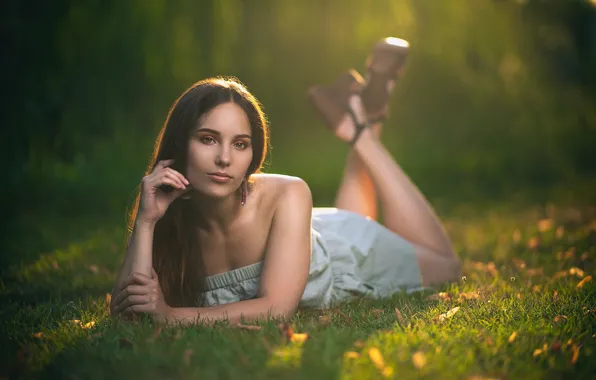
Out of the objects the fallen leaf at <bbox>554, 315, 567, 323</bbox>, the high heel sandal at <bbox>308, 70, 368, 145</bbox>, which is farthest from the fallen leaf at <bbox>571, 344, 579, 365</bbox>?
the high heel sandal at <bbox>308, 70, 368, 145</bbox>

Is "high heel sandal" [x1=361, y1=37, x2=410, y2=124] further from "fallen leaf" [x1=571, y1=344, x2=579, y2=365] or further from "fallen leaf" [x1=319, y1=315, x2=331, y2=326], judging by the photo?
"fallen leaf" [x1=571, y1=344, x2=579, y2=365]

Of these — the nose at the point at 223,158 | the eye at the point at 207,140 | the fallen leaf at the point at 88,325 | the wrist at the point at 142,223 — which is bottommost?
the fallen leaf at the point at 88,325

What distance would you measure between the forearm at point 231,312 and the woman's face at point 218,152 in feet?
1.46

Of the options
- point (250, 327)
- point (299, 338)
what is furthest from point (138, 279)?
point (299, 338)

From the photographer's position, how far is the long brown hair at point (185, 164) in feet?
9.16

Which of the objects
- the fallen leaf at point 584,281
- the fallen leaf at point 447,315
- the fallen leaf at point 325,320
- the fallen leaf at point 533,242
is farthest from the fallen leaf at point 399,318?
the fallen leaf at point 533,242

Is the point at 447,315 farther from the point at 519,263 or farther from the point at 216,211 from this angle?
the point at 519,263

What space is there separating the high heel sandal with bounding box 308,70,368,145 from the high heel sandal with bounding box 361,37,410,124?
0.08m

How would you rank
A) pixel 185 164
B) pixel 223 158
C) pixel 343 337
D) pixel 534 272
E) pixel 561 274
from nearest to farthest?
pixel 343 337 < pixel 223 158 < pixel 185 164 < pixel 561 274 < pixel 534 272

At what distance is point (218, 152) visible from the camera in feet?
9.02

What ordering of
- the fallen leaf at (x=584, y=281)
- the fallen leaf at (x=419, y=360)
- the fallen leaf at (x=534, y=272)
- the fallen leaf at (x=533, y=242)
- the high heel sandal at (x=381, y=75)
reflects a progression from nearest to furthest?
the fallen leaf at (x=419, y=360) → the fallen leaf at (x=584, y=281) → the fallen leaf at (x=534, y=272) → the high heel sandal at (x=381, y=75) → the fallen leaf at (x=533, y=242)

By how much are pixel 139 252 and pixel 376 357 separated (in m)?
1.07

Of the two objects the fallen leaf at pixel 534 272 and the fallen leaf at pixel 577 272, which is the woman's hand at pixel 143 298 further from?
the fallen leaf at pixel 577 272

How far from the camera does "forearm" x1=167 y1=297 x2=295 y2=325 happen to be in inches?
107
